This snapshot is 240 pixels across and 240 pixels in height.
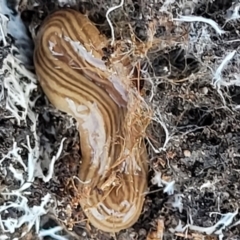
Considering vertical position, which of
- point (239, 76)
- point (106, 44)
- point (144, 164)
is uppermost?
point (106, 44)

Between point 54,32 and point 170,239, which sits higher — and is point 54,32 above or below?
above

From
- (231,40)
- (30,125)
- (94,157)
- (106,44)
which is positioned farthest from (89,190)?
(231,40)

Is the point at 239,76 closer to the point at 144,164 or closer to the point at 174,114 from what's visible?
the point at 174,114

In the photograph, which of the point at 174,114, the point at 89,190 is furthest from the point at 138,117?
the point at 89,190

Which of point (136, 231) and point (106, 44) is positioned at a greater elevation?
point (106, 44)

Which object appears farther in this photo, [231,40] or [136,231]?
[136,231]

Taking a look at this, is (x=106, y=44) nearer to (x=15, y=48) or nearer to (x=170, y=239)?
(x=15, y=48)
